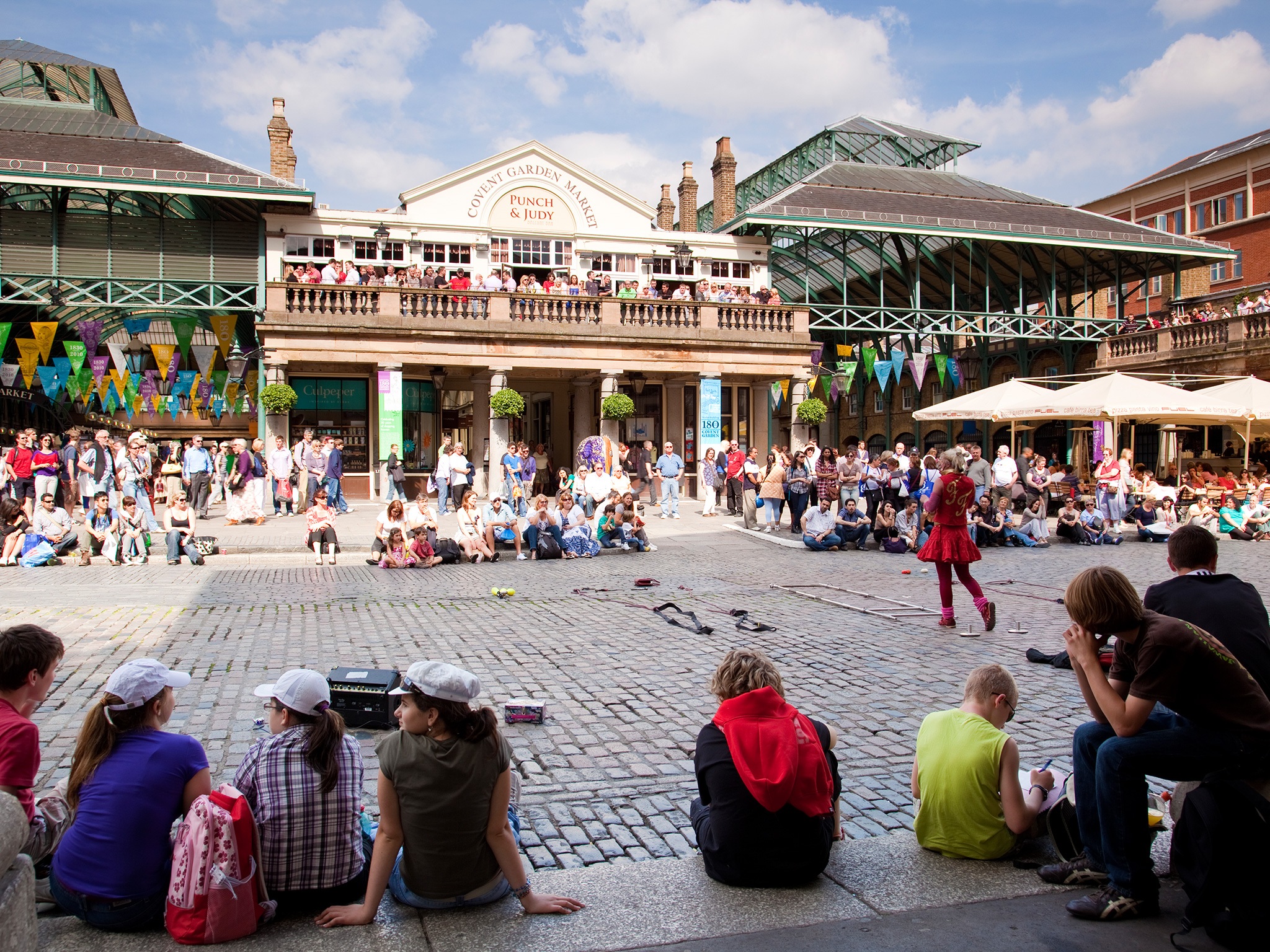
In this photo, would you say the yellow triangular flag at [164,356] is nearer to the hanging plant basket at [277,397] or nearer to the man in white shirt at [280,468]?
the hanging plant basket at [277,397]

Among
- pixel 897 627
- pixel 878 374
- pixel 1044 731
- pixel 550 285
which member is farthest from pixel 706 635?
pixel 878 374

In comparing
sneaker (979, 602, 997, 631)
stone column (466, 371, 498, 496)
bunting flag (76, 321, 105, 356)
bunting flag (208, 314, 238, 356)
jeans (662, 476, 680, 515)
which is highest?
bunting flag (208, 314, 238, 356)

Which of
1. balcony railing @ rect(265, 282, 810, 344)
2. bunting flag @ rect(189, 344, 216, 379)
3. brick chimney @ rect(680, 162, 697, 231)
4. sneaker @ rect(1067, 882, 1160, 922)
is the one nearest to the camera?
sneaker @ rect(1067, 882, 1160, 922)

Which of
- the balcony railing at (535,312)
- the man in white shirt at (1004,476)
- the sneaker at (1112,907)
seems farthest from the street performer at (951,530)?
the balcony railing at (535,312)

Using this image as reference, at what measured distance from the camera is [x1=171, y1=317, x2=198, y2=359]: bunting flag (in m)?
25.7

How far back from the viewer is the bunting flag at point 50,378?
946 inches

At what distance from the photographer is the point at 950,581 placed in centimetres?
938

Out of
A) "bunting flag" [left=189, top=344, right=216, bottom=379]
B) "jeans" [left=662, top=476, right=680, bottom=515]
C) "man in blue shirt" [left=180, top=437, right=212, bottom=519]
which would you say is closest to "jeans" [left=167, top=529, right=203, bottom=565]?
"man in blue shirt" [left=180, top=437, right=212, bottom=519]

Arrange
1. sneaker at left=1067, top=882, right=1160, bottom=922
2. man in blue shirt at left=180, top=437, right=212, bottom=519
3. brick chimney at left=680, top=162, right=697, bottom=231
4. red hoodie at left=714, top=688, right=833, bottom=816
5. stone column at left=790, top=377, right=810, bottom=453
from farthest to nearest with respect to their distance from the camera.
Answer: brick chimney at left=680, top=162, right=697, bottom=231, stone column at left=790, top=377, right=810, bottom=453, man in blue shirt at left=180, top=437, right=212, bottom=519, red hoodie at left=714, top=688, right=833, bottom=816, sneaker at left=1067, top=882, right=1160, bottom=922

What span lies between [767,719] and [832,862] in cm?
72

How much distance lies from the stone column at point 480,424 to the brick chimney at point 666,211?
15.8m

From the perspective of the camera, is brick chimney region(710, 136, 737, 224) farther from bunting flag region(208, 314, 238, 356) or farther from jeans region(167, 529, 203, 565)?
jeans region(167, 529, 203, 565)

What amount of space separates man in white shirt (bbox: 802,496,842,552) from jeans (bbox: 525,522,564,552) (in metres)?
4.20

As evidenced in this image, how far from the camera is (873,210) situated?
29766 millimetres
